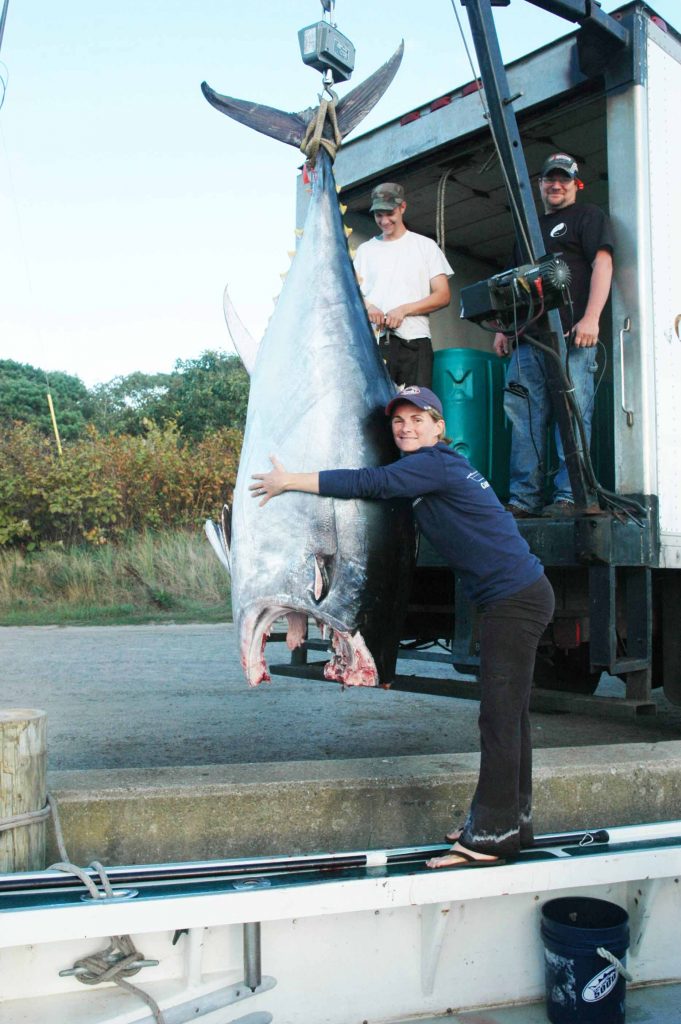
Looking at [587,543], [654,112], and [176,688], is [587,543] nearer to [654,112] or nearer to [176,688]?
[654,112]

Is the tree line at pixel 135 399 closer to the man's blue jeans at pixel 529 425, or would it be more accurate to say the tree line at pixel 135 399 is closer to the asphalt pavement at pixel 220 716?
the asphalt pavement at pixel 220 716

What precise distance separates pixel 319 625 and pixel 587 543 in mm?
1542

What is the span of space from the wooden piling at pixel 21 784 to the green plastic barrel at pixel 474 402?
2.64 m

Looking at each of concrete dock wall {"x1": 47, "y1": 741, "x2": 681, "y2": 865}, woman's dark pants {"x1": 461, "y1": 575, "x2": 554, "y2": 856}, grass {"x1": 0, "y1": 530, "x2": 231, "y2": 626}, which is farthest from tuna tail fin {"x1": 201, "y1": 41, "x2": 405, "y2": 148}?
grass {"x1": 0, "y1": 530, "x2": 231, "y2": 626}

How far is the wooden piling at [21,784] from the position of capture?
257 centimetres

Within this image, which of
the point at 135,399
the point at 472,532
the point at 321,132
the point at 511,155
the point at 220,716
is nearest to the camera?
the point at 472,532

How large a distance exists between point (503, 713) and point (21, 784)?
1.37 metres

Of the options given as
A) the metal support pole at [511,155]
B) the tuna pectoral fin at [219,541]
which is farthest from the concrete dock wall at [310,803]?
the metal support pole at [511,155]

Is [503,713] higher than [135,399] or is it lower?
lower

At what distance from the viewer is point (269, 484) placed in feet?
8.04

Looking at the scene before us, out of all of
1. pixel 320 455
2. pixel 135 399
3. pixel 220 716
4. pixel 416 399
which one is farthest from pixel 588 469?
pixel 135 399

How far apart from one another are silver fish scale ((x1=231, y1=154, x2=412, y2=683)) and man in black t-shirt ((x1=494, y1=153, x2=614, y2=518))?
1.33 meters

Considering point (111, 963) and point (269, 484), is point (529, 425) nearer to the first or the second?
point (269, 484)

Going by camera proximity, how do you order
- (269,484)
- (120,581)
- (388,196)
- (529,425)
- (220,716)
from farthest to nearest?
(120,581) < (220,716) < (388,196) < (529,425) < (269,484)
